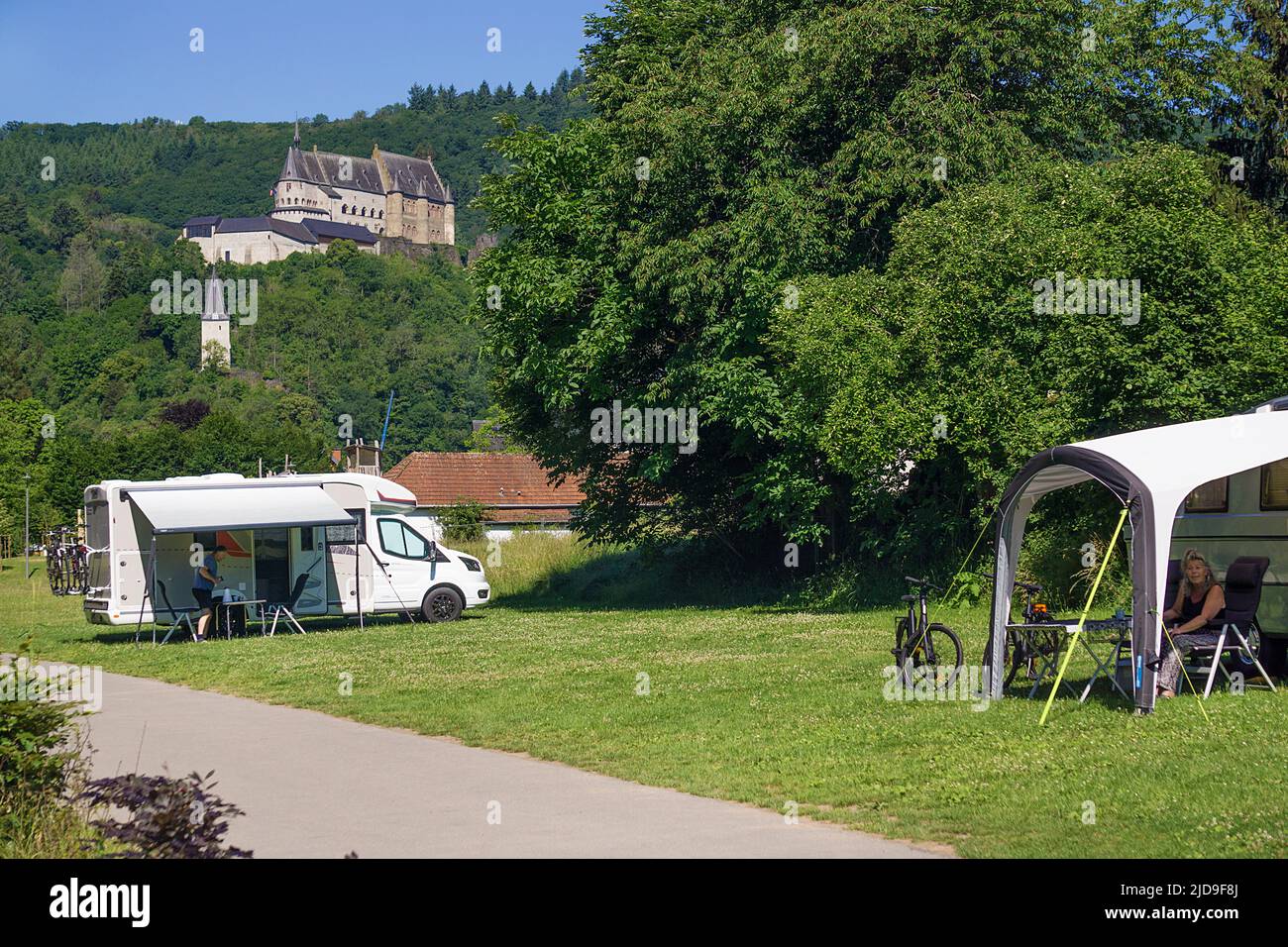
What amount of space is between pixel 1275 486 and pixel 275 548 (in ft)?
57.8

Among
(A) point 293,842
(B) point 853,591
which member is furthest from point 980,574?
(A) point 293,842

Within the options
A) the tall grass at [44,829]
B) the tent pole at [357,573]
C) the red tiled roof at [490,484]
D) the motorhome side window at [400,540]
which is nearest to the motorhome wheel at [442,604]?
the motorhome side window at [400,540]

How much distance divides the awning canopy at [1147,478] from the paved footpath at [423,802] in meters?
4.95

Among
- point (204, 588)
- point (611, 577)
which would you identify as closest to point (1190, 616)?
point (204, 588)

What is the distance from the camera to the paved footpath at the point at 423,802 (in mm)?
8188

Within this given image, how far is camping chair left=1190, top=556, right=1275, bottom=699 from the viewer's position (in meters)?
13.3

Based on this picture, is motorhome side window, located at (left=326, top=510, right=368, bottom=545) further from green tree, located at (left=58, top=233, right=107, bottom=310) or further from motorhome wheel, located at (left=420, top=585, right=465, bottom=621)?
green tree, located at (left=58, top=233, right=107, bottom=310)

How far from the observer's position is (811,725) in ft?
41.1

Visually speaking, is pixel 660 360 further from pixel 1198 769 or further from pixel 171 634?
pixel 1198 769

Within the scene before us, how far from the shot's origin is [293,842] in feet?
27.7

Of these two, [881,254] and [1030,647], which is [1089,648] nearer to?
[1030,647]

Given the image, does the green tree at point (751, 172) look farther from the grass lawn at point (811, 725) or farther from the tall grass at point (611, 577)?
the grass lawn at point (811, 725)

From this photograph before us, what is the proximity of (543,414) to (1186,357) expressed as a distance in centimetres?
1669

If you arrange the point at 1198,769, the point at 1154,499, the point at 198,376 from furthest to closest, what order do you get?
the point at 198,376 < the point at 1154,499 < the point at 1198,769
